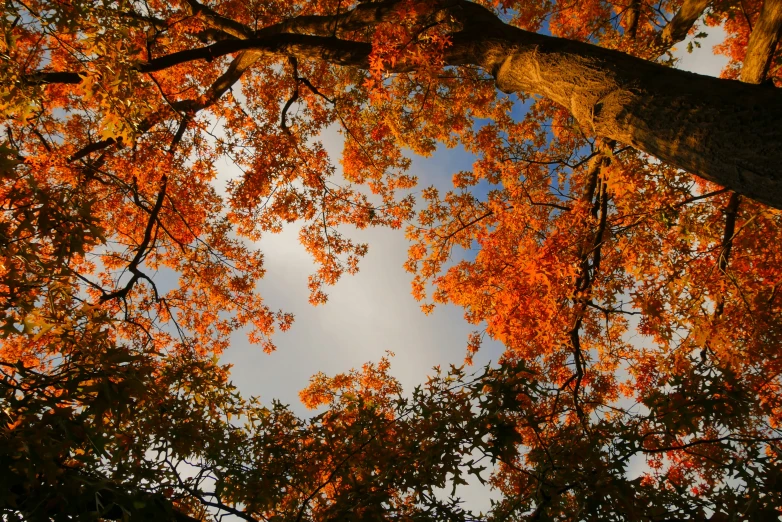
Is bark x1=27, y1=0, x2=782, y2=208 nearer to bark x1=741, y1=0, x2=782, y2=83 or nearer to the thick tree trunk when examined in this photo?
the thick tree trunk

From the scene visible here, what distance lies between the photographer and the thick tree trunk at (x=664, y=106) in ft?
8.48

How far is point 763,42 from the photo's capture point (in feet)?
11.9

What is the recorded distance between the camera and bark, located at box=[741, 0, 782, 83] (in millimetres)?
3574

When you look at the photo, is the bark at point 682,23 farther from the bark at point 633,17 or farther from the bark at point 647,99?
the bark at point 647,99

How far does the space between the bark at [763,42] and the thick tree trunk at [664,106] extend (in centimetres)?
95

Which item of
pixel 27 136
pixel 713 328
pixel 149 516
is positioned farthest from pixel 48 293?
pixel 713 328

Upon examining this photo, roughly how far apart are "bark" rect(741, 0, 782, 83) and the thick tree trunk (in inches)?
37.5

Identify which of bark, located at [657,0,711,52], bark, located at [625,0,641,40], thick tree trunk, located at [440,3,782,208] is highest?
bark, located at [625,0,641,40]

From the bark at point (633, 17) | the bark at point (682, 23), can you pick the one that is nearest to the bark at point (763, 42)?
the bark at point (682, 23)

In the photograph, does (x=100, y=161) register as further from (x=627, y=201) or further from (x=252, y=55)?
(x=627, y=201)

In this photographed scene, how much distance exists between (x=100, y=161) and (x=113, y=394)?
22.7ft

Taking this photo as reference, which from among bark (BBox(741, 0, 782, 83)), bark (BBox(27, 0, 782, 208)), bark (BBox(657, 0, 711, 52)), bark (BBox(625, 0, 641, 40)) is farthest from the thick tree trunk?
bark (BBox(625, 0, 641, 40))

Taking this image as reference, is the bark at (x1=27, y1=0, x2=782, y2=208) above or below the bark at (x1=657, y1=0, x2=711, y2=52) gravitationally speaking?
below

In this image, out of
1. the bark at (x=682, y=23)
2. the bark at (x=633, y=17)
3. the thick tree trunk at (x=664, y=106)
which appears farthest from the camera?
the bark at (x=633, y=17)
